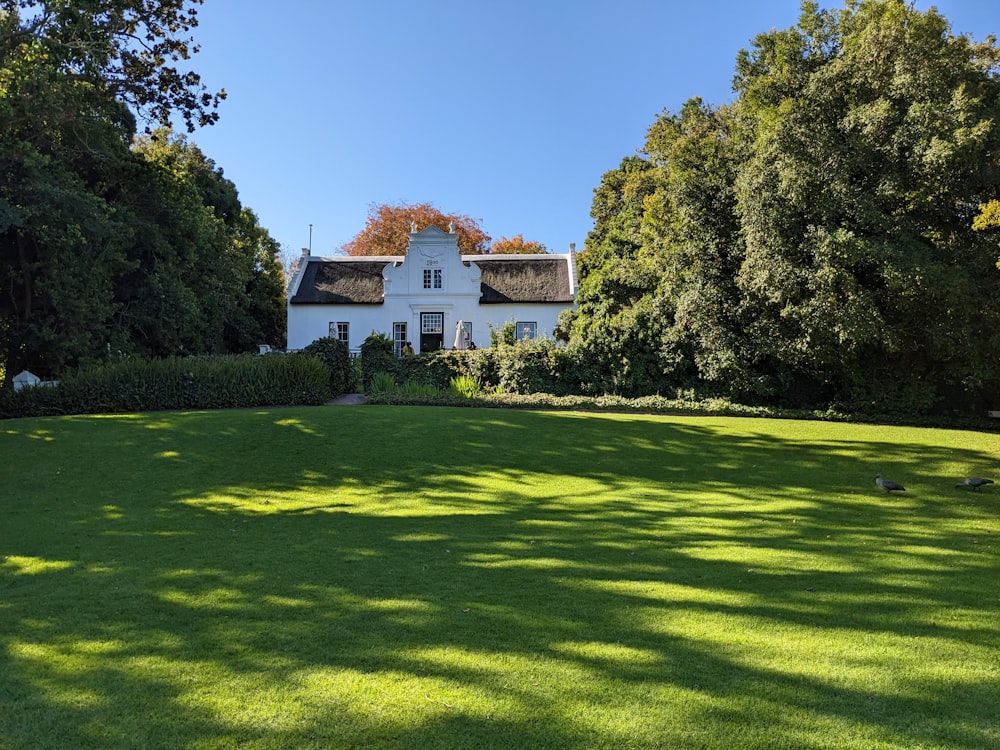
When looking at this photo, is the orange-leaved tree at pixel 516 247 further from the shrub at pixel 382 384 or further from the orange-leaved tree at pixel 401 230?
the shrub at pixel 382 384

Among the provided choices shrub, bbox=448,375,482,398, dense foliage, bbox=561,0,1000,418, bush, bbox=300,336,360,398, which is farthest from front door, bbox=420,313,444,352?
dense foliage, bbox=561,0,1000,418

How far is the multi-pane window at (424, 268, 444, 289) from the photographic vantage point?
34.9 m

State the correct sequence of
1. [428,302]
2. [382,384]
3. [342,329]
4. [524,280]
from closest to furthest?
[382,384], [428,302], [342,329], [524,280]

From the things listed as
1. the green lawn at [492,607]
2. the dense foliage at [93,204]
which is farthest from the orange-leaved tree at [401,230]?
the green lawn at [492,607]

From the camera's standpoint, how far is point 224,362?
57.6ft

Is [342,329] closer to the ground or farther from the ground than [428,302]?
closer to the ground

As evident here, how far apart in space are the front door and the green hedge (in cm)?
1660

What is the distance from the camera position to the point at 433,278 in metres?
34.9

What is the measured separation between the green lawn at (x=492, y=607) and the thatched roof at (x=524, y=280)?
24366 mm

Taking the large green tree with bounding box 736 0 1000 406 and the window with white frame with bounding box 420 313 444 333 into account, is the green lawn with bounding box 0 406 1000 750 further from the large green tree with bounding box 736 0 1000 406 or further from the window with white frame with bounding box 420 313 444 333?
the window with white frame with bounding box 420 313 444 333

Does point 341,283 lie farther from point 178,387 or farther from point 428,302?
point 178,387

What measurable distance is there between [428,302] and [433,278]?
52.9 inches

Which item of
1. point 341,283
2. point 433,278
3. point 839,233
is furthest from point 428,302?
point 839,233

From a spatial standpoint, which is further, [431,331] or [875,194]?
[431,331]
